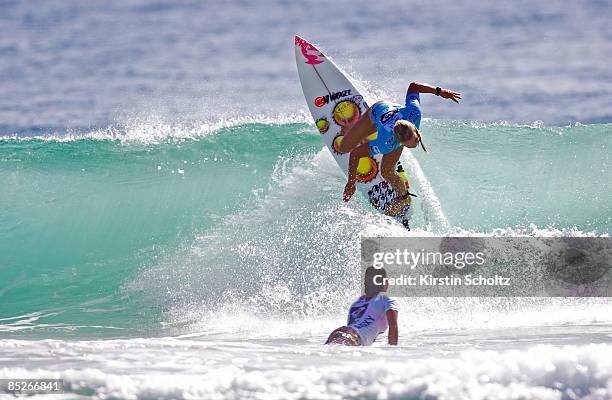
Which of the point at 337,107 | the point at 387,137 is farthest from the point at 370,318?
the point at 337,107

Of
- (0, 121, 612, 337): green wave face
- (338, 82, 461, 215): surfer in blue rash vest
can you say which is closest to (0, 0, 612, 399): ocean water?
(0, 121, 612, 337): green wave face

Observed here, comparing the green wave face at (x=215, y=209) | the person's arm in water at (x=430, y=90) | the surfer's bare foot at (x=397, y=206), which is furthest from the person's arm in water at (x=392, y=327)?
the surfer's bare foot at (x=397, y=206)

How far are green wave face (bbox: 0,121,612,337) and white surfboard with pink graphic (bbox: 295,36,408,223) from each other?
255mm

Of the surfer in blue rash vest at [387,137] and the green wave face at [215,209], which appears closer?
the surfer in blue rash vest at [387,137]

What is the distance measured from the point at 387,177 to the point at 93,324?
347cm

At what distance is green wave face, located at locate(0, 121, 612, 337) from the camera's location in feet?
35.9

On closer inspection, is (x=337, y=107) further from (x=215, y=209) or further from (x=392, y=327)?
(x=392, y=327)

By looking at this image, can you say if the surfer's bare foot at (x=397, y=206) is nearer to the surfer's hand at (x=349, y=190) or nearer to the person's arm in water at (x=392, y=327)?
the surfer's hand at (x=349, y=190)

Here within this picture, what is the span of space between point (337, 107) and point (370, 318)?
4.19 meters

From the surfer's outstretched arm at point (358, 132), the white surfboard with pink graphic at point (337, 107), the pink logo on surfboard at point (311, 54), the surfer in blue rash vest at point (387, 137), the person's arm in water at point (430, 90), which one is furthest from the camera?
the pink logo on surfboard at point (311, 54)

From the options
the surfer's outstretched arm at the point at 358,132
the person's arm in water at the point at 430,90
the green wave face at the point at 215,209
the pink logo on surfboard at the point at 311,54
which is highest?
the pink logo on surfboard at the point at 311,54

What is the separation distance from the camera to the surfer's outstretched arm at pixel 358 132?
11164 millimetres

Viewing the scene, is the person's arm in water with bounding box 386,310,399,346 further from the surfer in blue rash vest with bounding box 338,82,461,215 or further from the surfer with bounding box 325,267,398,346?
the surfer in blue rash vest with bounding box 338,82,461,215

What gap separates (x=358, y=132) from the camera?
1131 centimetres
